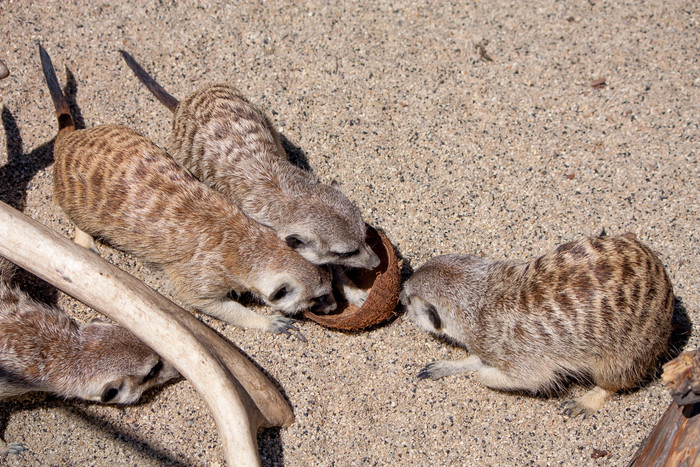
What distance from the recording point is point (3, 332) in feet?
9.48

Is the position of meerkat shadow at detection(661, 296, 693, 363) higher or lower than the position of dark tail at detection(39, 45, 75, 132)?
lower

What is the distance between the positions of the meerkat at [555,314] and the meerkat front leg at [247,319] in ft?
2.30

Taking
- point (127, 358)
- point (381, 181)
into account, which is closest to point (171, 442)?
point (127, 358)

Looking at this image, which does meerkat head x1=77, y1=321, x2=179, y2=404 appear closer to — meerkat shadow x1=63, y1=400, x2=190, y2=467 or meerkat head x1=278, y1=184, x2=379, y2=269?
meerkat shadow x1=63, y1=400, x2=190, y2=467

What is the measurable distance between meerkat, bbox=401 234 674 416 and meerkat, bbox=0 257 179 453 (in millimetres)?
1487

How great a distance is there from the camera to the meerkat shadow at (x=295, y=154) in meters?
3.78

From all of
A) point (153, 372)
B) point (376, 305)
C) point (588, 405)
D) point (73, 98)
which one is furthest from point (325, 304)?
point (73, 98)

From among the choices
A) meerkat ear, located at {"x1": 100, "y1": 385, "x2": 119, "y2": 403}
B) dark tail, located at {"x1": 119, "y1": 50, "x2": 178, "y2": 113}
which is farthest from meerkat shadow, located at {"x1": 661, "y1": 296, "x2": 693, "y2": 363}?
dark tail, located at {"x1": 119, "y1": 50, "x2": 178, "y2": 113}

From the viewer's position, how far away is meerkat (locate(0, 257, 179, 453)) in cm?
286

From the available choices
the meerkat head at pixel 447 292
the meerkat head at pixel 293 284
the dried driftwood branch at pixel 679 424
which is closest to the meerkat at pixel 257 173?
the meerkat head at pixel 293 284

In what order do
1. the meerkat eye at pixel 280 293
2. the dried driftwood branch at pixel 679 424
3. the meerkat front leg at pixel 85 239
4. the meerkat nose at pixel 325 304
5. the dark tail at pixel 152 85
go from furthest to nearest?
the dark tail at pixel 152 85
the meerkat front leg at pixel 85 239
the meerkat nose at pixel 325 304
the meerkat eye at pixel 280 293
the dried driftwood branch at pixel 679 424

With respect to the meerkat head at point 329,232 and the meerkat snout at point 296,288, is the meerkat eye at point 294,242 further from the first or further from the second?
the meerkat snout at point 296,288

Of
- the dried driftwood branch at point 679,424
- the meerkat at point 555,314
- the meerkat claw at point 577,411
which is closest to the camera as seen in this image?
the dried driftwood branch at point 679,424

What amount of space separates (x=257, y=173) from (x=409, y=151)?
104 centimetres
